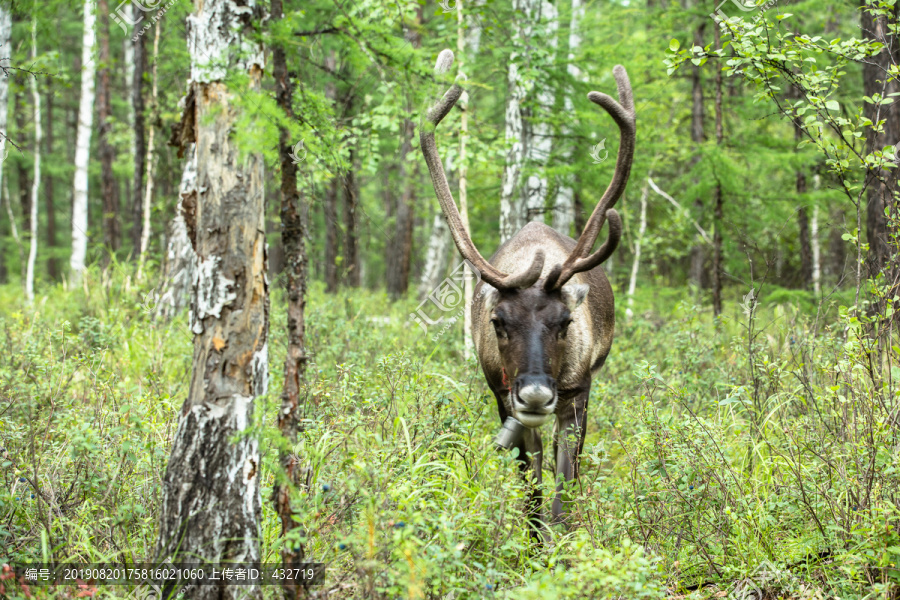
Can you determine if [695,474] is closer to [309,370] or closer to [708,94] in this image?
[309,370]

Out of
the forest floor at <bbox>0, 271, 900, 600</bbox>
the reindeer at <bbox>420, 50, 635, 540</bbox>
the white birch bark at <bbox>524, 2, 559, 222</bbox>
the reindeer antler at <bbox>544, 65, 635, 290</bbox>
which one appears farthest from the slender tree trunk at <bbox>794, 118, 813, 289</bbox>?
the reindeer at <bbox>420, 50, 635, 540</bbox>

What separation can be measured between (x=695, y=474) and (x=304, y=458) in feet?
7.40

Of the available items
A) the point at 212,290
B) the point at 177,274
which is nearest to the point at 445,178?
the point at 212,290

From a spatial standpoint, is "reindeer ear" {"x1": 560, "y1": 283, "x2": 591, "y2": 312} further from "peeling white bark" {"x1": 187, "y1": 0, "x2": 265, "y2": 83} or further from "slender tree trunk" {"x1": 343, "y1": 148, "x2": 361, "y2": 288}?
"peeling white bark" {"x1": 187, "y1": 0, "x2": 265, "y2": 83}

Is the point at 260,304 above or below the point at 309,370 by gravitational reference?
above

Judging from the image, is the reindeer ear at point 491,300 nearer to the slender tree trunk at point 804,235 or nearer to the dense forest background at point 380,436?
the dense forest background at point 380,436

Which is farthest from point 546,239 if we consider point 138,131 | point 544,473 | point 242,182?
point 138,131

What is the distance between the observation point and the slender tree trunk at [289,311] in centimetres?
272

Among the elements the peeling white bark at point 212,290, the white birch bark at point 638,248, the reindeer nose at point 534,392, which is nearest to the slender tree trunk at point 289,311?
the peeling white bark at point 212,290

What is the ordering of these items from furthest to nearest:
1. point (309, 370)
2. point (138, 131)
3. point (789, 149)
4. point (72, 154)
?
point (72, 154), point (138, 131), point (789, 149), point (309, 370)

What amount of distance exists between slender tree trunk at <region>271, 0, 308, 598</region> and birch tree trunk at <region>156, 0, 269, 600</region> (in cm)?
13

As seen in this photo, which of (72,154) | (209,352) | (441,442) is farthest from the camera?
(72,154)

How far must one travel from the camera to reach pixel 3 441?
3.82 m

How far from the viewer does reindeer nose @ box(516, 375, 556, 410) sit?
3.72 metres
